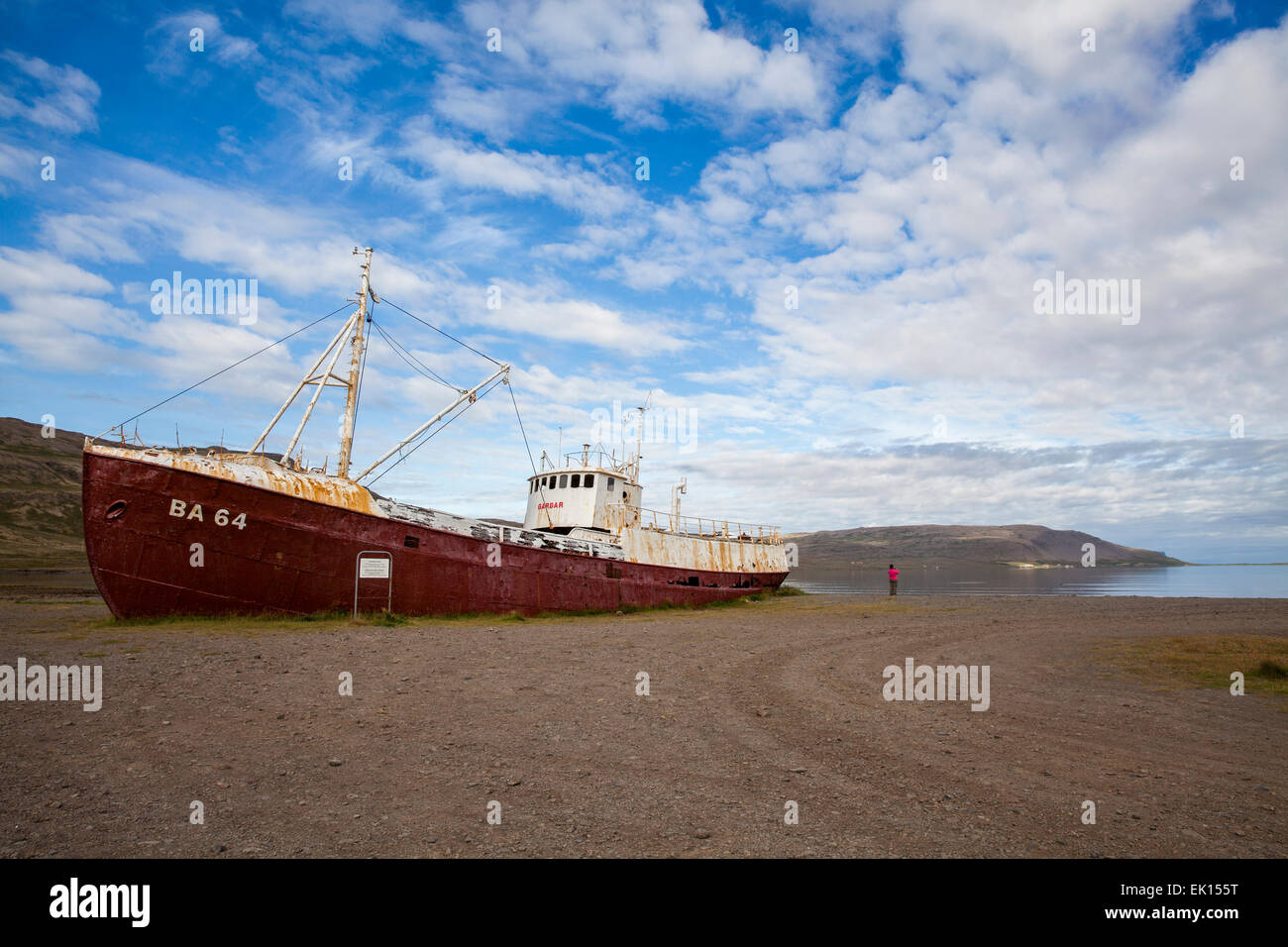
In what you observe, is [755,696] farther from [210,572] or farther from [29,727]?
[210,572]

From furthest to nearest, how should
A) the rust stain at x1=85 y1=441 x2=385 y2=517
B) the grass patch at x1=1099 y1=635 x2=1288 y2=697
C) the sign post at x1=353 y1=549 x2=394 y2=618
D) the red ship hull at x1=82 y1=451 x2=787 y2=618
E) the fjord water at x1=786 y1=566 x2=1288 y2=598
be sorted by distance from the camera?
the fjord water at x1=786 y1=566 x2=1288 y2=598 → the sign post at x1=353 y1=549 x2=394 y2=618 → the rust stain at x1=85 y1=441 x2=385 y2=517 → the red ship hull at x1=82 y1=451 x2=787 y2=618 → the grass patch at x1=1099 y1=635 x2=1288 y2=697

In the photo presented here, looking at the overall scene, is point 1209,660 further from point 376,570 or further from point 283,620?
point 283,620

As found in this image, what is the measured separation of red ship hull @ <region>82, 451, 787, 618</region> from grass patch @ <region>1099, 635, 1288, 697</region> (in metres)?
16.0

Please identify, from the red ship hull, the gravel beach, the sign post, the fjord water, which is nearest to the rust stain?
the red ship hull

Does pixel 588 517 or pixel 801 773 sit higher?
pixel 588 517

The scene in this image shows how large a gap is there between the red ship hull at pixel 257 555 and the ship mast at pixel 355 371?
2.81 m

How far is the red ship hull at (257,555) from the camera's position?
14773mm


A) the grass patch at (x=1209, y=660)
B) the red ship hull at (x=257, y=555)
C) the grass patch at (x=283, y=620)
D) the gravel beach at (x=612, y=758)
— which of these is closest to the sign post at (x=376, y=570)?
the red ship hull at (x=257, y=555)

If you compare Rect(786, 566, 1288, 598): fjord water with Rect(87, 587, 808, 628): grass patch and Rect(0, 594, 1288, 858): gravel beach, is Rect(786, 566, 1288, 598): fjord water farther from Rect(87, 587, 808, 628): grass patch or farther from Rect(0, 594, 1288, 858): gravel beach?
Rect(0, 594, 1288, 858): gravel beach

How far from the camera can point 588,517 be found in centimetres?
2648

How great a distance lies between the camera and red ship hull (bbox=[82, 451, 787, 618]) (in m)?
14.8

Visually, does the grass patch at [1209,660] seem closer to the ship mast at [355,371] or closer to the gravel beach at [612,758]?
the gravel beach at [612,758]
